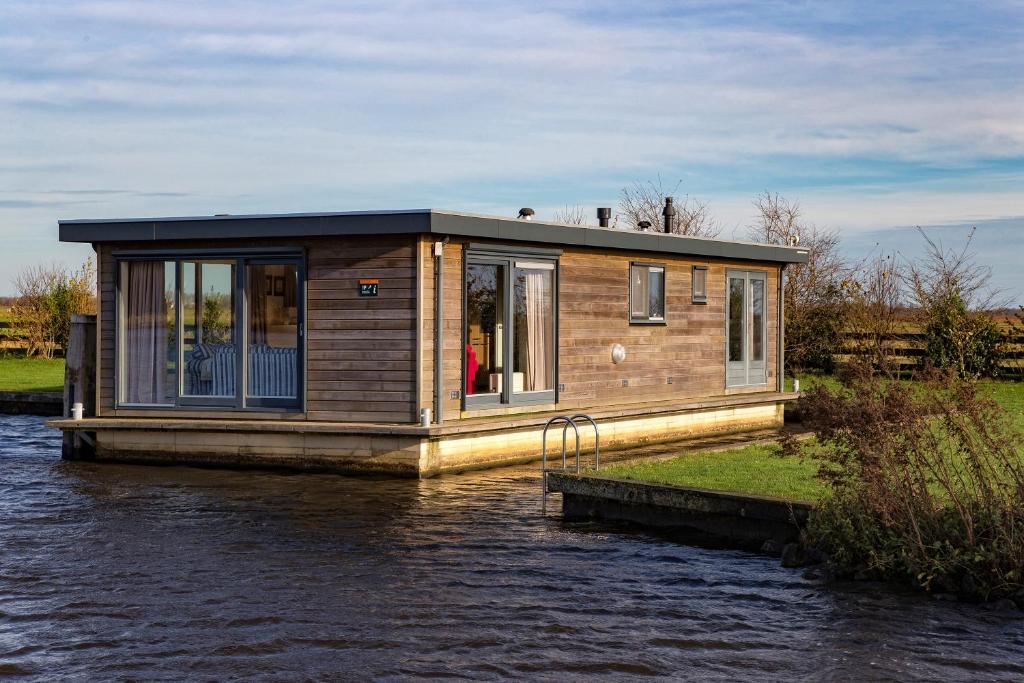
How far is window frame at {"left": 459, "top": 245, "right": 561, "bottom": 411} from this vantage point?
49.1 ft

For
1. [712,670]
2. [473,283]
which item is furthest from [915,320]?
[712,670]

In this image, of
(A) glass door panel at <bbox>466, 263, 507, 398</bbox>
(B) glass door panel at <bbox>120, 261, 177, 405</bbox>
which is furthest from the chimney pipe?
(B) glass door panel at <bbox>120, 261, 177, 405</bbox>

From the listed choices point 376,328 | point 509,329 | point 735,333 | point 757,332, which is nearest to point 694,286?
Answer: point 735,333

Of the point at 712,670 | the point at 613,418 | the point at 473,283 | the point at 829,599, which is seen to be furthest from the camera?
the point at 613,418

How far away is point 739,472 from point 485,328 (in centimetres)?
480

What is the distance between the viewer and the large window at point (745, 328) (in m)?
20.7

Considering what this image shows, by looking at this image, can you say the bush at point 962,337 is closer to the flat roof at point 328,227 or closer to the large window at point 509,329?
the flat roof at point 328,227

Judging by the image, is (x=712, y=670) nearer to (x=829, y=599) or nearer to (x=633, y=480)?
(x=829, y=599)

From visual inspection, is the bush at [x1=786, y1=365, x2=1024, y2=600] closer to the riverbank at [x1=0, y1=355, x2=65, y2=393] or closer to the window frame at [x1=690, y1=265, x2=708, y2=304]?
the window frame at [x1=690, y1=265, x2=708, y2=304]

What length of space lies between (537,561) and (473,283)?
21.3 ft

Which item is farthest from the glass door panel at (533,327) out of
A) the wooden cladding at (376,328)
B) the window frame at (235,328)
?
the window frame at (235,328)

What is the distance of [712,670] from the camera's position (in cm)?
687

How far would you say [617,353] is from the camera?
17.7m

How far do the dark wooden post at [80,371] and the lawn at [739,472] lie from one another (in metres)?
7.22
